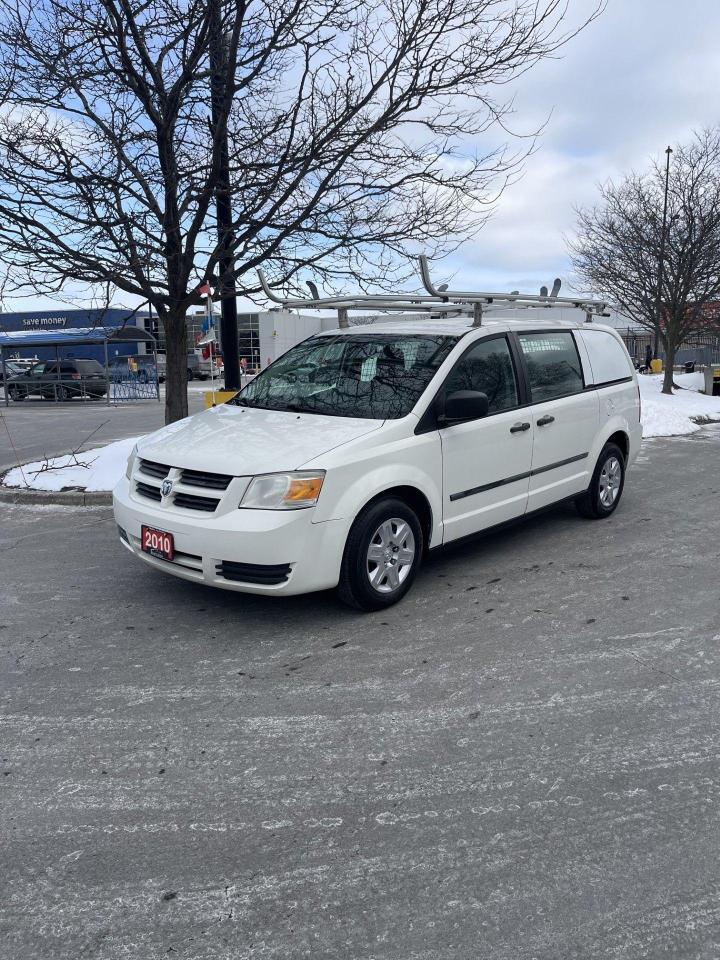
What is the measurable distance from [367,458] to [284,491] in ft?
1.84

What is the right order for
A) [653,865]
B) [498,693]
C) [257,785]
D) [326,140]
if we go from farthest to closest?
1. [326,140]
2. [498,693]
3. [257,785]
4. [653,865]

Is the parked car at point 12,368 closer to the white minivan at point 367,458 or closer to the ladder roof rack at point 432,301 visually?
the ladder roof rack at point 432,301

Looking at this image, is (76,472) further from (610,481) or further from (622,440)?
(622,440)

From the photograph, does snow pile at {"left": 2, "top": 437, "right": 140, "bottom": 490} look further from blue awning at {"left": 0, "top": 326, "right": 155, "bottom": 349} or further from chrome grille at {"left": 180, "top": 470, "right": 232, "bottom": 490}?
blue awning at {"left": 0, "top": 326, "right": 155, "bottom": 349}

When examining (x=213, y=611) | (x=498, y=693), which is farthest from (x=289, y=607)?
(x=498, y=693)

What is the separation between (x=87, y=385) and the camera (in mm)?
26469

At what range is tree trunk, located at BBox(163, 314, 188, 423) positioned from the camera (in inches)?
382

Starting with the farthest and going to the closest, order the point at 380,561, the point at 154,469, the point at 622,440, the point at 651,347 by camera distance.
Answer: the point at 651,347, the point at 622,440, the point at 154,469, the point at 380,561

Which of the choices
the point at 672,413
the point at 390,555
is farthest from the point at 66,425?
the point at 390,555

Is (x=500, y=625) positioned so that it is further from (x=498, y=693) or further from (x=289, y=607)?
(x=289, y=607)

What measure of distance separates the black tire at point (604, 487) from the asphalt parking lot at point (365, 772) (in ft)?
5.34

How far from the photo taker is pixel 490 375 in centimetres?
579

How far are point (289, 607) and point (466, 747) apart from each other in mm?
1971

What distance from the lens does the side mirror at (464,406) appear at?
16.7ft
